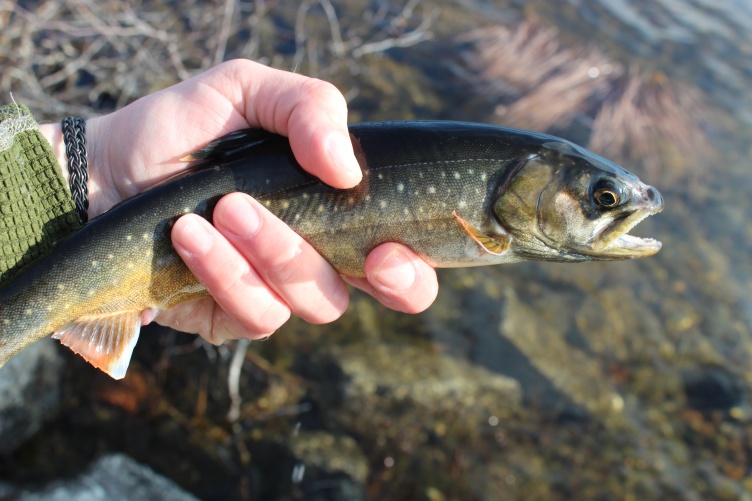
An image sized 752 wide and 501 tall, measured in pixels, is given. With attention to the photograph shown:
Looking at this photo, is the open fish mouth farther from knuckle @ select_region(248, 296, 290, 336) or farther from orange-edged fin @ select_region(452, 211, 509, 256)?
knuckle @ select_region(248, 296, 290, 336)

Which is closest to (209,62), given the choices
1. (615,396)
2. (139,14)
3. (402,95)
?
(139,14)

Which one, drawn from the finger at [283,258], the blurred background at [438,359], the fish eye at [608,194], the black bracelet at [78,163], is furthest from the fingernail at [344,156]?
the blurred background at [438,359]

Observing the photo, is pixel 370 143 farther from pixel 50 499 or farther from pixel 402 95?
pixel 402 95

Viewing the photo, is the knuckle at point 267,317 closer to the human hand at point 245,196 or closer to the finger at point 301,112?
the human hand at point 245,196

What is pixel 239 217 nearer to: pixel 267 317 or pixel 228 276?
pixel 228 276

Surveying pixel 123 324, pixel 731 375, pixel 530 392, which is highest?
pixel 123 324

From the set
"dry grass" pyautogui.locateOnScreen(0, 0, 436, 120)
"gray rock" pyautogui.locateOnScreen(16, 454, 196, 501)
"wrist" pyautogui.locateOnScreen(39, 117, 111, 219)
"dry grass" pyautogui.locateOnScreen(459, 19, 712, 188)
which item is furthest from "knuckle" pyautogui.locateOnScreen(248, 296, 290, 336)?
"dry grass" pyautogui.locateOnScreen(459, 19, 712, 188)
